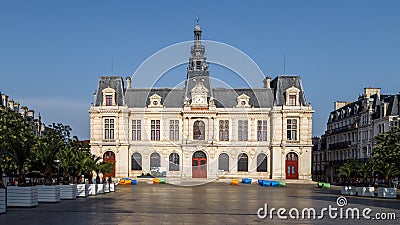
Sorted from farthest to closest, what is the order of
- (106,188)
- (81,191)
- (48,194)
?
(106,188), (81,191), (48,194)

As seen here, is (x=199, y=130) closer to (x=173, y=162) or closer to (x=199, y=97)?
(x=199, y=97)

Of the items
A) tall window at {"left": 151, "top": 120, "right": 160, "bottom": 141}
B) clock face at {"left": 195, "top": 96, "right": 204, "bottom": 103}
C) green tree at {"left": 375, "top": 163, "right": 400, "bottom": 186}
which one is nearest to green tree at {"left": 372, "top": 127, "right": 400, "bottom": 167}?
green tree at {"left": 375, "top": 163, "right": 400, "bottom": 186}

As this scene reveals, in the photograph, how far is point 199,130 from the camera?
2889 inches

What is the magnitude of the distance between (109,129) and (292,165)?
75.8ft

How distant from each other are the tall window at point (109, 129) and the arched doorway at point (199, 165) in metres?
10.6

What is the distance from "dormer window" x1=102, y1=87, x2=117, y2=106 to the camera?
73.5 m

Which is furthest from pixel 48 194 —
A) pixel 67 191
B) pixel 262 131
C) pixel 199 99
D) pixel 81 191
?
pixel 262 131

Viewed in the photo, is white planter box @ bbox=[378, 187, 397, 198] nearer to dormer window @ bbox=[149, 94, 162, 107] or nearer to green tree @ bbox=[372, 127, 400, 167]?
green tree @ bbox=[372, 127, 400, 167]

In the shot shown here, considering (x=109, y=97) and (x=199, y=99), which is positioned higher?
(x=109, y=97)

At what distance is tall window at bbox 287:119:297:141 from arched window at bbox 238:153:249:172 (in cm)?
579

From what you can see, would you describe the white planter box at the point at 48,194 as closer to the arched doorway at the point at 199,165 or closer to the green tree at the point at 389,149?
the green tree at the point at 389,149

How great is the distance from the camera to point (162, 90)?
75.9 m

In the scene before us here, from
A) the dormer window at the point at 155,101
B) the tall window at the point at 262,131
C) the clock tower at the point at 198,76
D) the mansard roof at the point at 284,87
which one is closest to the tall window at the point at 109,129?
the dormer window at the point at 155,101

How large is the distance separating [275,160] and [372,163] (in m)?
29.4
